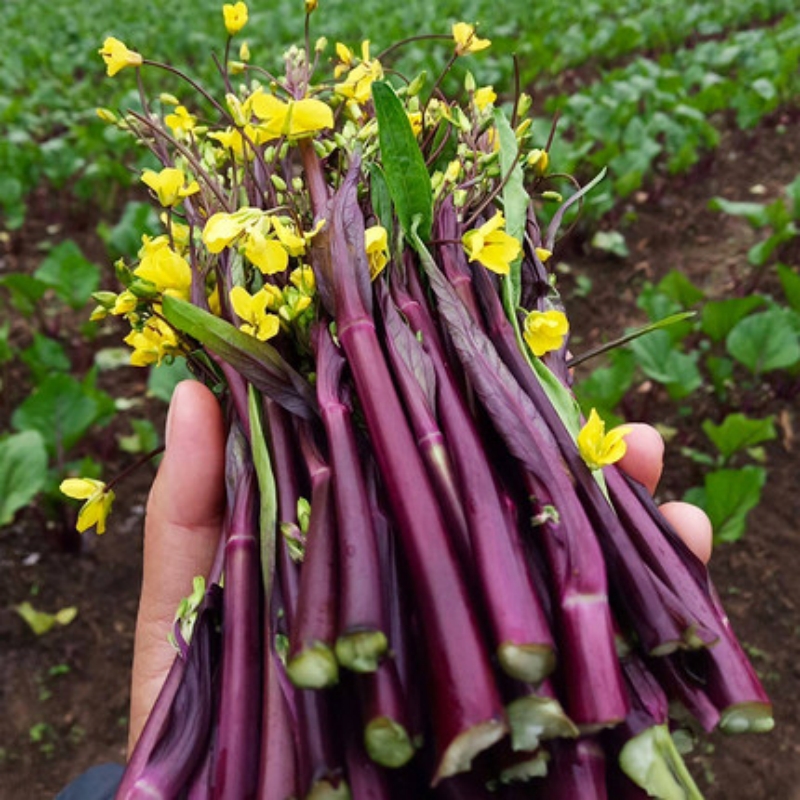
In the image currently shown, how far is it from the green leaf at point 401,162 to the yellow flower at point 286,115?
83mm

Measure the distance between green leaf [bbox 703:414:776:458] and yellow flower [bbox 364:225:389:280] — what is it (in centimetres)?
176

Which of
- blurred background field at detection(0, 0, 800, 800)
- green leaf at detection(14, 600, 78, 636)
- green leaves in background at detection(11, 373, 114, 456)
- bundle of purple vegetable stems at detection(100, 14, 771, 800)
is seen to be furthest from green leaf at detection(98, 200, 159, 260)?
bundle of purple vegetable stems at detection(100, 14, 771, 800)

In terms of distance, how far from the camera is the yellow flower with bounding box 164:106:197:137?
1496 mm

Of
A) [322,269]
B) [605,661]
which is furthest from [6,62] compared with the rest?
[605,661]

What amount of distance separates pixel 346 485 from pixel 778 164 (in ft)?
18.3

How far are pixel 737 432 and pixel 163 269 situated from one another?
6.88 feet

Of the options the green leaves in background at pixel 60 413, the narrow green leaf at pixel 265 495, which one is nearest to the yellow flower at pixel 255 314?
the narrow green leaf at pixel 265 495

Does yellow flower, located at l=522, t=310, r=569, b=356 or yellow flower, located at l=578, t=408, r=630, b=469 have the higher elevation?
yellow flower, located at l=522, t=310, r=569, b=356

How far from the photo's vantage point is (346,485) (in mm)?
993

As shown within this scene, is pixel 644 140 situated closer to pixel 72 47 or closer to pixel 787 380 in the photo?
pixel 787 380

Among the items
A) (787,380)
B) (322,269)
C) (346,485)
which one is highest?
(322,269)

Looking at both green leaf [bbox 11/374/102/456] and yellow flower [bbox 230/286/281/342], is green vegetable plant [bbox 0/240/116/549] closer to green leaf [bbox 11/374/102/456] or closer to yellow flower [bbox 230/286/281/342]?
green leaf [bbox 11/374/102/456]

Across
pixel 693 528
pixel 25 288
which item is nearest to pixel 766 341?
pixel 693 528

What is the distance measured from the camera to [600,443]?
1071 mm
